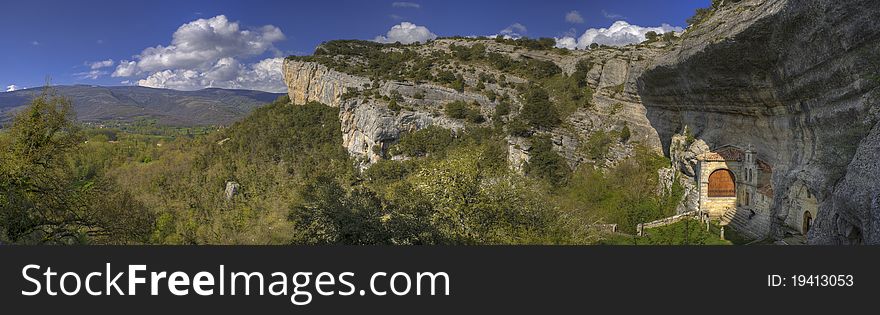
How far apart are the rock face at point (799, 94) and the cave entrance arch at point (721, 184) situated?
1.89 m

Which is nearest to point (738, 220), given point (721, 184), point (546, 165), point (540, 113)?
point (721, 184)

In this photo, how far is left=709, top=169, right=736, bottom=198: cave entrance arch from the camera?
24484 mm

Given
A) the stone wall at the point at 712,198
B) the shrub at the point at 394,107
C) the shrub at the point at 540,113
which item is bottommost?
the stone wall at the point at 712,198

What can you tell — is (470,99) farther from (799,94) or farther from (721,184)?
(799,94)

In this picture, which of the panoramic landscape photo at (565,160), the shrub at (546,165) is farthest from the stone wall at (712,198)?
the shrub at (546,165)

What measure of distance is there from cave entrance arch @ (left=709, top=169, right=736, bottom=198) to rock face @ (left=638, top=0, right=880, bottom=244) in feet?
6.19

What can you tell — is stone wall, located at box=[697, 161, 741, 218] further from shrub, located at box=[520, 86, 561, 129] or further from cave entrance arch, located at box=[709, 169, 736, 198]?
shrub, located at box=[520, 86, 561, 129]

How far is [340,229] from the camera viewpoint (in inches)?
404

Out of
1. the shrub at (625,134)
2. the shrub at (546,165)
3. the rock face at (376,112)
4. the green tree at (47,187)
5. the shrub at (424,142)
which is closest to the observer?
the green tree at (47,187)

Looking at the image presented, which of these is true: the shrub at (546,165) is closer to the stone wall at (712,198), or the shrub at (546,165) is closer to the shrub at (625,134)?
the shrub at (625,134)

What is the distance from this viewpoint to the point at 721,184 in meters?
24.6

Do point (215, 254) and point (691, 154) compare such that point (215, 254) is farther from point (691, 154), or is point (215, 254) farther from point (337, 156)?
point (337, 156)

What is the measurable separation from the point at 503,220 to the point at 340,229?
197 inches

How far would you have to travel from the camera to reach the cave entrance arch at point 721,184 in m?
24.5
